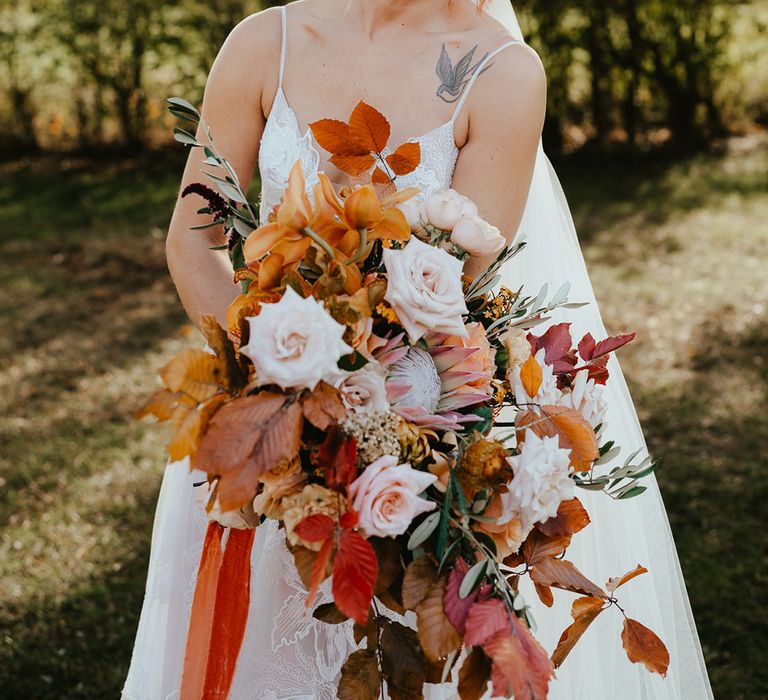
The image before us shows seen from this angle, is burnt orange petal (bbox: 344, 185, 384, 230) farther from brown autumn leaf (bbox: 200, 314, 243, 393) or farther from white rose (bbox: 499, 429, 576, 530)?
white rose (bbox: 499, 429, 576, 530)

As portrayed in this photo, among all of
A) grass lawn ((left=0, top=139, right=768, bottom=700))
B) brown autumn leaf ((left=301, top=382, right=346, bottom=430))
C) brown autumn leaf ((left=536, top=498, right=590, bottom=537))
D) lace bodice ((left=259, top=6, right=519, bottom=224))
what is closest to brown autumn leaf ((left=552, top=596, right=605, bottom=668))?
brown autumn leaf ((left=536, top=498, right=590, bottom=537))

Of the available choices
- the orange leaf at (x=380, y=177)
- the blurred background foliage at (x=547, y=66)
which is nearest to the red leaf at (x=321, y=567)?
the orange leaf at (x=380, y=177)

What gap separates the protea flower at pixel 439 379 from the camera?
4.90 feet

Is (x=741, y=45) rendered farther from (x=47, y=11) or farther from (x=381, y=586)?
(x=381, y=586)

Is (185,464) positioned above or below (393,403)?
below

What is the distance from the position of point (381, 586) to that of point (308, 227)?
55 cm

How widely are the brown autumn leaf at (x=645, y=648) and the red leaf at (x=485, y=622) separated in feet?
1.18

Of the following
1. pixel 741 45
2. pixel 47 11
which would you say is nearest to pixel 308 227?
pixel 47 11

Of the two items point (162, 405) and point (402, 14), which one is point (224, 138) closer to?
point (402, 14)

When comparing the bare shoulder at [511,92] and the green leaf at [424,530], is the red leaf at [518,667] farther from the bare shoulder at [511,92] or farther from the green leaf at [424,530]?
the bare shoulder at [511,92]

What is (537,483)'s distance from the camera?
1.44 m

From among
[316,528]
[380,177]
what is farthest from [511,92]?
[316,528]

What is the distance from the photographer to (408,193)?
155 centimetres

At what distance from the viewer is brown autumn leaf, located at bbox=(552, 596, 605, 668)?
1620 millimetres
